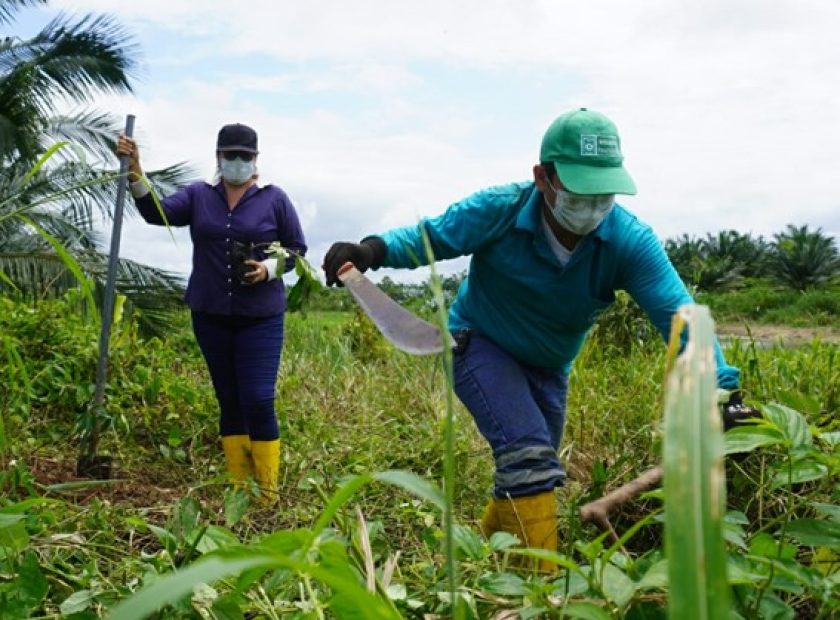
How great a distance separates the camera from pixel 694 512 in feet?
1.80

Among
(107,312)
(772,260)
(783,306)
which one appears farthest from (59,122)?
(772,260)

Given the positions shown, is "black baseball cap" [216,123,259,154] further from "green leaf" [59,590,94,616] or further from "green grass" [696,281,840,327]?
"green grass" [696,281,840,327]

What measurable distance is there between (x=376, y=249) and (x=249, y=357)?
4.64 ft

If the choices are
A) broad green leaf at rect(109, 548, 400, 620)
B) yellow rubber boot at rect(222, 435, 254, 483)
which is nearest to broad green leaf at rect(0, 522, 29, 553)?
broad green leaf at rect(109, 548, 400, 620)

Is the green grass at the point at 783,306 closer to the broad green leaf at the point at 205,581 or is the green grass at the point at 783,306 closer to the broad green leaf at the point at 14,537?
the broad green leaf at the point at 14,537

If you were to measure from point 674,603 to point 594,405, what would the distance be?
409 cm

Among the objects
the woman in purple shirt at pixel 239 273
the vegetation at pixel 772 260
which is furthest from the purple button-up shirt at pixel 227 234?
the vegetation at pixel 772 260

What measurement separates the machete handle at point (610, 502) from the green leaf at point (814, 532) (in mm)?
684

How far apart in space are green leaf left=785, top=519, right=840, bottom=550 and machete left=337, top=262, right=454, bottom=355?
523 mm

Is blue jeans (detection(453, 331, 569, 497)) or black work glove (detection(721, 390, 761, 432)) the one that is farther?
blue jeans (detection(453, 331, 569, 497))

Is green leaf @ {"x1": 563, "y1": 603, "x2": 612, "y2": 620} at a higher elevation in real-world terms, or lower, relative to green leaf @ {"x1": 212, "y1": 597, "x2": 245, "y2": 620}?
higher

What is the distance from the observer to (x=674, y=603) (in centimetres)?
55

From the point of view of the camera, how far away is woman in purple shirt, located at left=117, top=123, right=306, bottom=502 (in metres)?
3.93

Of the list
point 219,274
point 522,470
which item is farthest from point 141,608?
point 219,274
